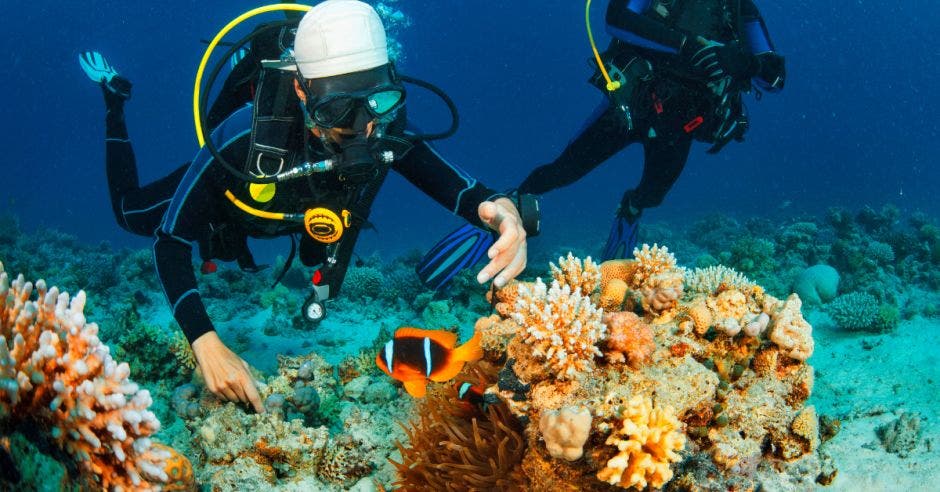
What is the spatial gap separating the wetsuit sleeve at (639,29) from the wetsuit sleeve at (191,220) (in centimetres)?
511

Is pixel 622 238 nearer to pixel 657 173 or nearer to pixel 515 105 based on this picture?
pixel 657 173

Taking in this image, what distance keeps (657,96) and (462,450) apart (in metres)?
5.89

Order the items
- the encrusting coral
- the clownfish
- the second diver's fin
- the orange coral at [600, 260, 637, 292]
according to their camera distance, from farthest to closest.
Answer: the second diver's fin
the orange coral at [600, 260, 637, 292]
the clownfish
the encrusting coral

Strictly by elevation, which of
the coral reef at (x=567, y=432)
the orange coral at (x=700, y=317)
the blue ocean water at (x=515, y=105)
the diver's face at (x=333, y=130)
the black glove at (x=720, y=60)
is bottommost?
the coral reef at (x=567, y=432)

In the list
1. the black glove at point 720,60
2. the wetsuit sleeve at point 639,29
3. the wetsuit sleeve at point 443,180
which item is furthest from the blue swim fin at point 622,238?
the wetsuit sleeve at point 443,180

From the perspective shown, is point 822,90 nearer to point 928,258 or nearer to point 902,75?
point 902,75

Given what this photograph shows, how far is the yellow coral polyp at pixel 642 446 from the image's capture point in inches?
82.3

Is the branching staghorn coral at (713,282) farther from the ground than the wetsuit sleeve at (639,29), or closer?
closer

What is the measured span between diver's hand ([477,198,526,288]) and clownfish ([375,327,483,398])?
47 centimetres

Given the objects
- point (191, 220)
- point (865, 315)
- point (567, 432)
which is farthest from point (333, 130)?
point (865, 315)

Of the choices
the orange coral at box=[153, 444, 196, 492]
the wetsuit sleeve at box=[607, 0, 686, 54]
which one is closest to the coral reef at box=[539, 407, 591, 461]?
the orange coral at box=[153, 444, 196, 492]

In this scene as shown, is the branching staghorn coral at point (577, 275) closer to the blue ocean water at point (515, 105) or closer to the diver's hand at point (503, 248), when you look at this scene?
the diver's hand at point (503, 248)

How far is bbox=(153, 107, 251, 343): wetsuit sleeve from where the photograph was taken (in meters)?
3.44

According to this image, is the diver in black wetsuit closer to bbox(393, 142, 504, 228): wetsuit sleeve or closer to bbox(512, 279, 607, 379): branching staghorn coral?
bbox(393, 142, 504, 228): wetsuit sleeve
